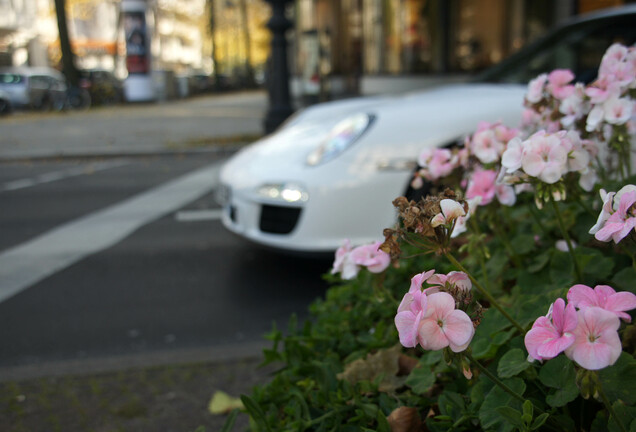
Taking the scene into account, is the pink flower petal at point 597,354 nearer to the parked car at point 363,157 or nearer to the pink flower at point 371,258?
the pink flower at point 371,258

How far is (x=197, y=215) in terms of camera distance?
22.5ft

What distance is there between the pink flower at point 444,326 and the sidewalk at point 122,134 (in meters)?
11.9

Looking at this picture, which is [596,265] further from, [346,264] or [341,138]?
[341,138]

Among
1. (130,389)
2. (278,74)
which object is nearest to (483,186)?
(130,389)

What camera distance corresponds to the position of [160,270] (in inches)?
195

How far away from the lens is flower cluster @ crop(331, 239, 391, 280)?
154 cm

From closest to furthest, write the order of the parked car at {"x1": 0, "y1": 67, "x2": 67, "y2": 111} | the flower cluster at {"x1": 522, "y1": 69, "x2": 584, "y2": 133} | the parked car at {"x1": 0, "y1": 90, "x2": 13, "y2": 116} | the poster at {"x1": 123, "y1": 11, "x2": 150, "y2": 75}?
the flower cluster at {"x1": 522, "y1": 69, "x2": 584, "y2": 133} → the parked car at {"x1": 0, "y1": 90, "x2": 13, "y2": 116} → the parked car at {"x1": 0, "y1": 67, "x2": 67, "y2": 111} → the poster at {"x1": 123, "y1": 11, "x2": 150, "y2": 75}

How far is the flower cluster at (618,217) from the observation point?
41.9 inches

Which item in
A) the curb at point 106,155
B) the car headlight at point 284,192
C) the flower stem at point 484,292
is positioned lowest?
the curb at point 106,155

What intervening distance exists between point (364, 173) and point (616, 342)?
2974mm

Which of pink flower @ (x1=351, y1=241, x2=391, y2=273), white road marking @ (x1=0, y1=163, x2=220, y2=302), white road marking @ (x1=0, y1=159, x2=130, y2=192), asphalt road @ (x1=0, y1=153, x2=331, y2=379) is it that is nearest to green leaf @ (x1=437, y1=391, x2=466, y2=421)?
pink flower @ (x1=351, y1=241, x2=391, y2=273)

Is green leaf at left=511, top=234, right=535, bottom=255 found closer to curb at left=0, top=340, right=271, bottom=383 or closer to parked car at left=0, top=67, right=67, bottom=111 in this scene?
curb at left=0, top=340, right=271, bottom=383

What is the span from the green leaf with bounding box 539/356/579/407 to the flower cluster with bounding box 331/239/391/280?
46 centimetres

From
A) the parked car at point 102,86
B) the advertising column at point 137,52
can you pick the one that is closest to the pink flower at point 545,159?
the parked car at point 102,86
